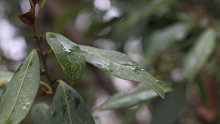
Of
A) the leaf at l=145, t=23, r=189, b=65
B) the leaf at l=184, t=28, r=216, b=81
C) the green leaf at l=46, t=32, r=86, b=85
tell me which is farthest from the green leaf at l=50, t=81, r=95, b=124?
the leaf at l=145, t=23, r=189, b=65

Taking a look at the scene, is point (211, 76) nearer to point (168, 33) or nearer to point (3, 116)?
point (168, 33)

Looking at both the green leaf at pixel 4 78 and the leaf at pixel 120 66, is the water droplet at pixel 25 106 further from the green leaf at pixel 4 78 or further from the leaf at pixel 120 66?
the green leaf at pixel 4 78

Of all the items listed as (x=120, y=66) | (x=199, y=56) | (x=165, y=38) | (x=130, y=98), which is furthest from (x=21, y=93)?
(x=165, y=38)

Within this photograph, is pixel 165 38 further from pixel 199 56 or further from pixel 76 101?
pixel 76 101

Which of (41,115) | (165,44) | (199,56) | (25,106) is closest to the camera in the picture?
(25,106)

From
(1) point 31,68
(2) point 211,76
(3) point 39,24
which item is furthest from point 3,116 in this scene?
(3) point 39,24

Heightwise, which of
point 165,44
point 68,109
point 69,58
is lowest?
point 165,44

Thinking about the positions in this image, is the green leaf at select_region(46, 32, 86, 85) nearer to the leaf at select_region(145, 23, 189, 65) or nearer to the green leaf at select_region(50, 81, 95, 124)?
the green leaf at select_region(50, 81, 95, 124)

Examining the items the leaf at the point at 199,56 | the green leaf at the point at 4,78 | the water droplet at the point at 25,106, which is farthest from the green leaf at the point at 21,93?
the leaf at the point at 199,56
